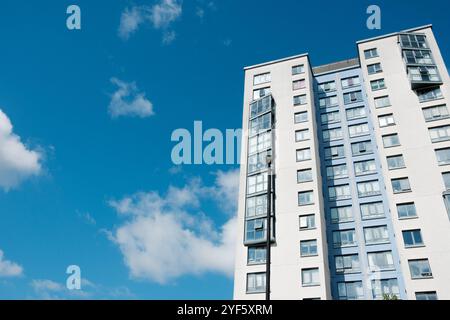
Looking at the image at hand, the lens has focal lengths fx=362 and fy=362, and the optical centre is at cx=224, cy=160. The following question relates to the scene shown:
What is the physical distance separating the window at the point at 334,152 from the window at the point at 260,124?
791cm

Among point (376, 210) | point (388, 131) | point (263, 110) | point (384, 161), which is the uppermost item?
point (263, 110)

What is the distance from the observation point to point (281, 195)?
40938 millimetres

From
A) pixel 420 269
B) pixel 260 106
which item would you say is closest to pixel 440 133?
pixel 420 269

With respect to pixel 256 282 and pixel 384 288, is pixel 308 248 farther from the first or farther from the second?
pixel 384 288

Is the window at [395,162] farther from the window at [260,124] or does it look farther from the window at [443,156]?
the window at [260,124]

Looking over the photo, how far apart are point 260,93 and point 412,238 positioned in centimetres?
2724

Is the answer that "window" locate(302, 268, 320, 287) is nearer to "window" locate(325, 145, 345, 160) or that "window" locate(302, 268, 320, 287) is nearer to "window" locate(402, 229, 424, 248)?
"window" locate(402, 229, 424, 248)

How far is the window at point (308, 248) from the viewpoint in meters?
36.3

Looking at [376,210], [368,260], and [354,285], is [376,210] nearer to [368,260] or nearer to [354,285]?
[368,260]

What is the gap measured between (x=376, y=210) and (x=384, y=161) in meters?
5.48

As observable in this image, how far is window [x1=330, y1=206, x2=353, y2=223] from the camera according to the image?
3955cm


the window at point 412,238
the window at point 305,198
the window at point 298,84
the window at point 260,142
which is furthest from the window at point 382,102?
the window at point 412,238
